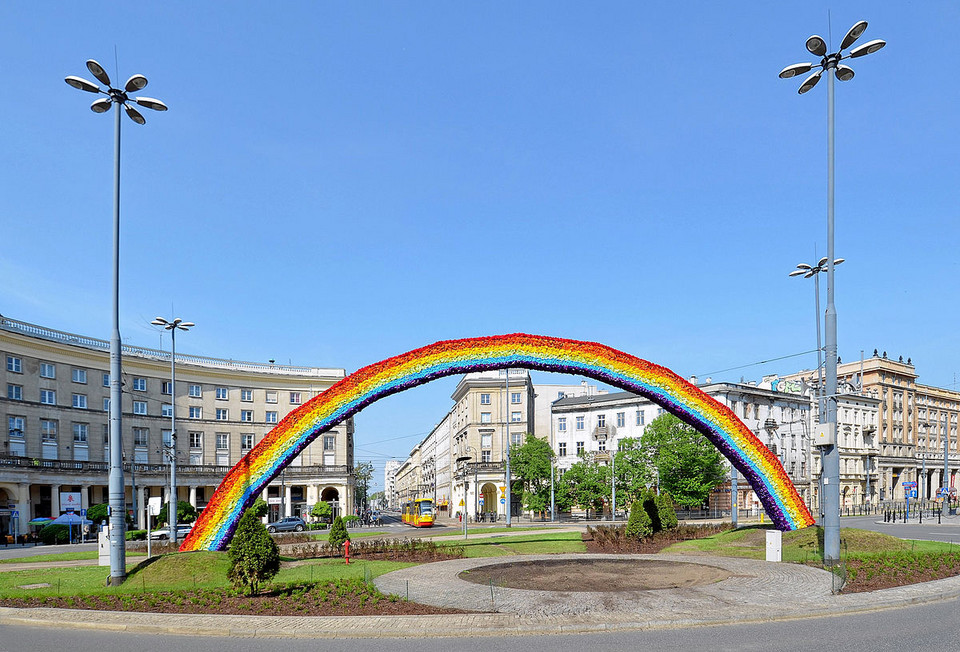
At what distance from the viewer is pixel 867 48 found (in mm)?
20391

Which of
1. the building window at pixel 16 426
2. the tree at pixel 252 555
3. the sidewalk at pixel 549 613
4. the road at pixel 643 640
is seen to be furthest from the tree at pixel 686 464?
the building window at pixel 16 426

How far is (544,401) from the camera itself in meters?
102

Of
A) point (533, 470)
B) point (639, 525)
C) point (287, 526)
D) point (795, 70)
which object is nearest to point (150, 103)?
point (795, 70)

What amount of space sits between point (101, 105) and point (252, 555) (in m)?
12.9

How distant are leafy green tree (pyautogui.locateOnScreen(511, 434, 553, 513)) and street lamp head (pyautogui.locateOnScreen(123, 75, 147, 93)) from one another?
61.4 m

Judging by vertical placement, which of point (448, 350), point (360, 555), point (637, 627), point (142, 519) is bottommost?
point (142, 519)

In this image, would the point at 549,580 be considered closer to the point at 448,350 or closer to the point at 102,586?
the point at 448,350

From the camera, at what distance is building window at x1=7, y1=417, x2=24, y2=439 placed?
66.5m

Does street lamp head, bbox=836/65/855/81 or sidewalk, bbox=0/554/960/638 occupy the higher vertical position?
street lamp head, bbox=836/65/855/81

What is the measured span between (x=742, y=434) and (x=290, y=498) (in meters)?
67.2

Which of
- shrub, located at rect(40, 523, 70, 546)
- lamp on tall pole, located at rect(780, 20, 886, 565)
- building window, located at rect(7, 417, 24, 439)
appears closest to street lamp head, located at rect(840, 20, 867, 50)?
lamp on tall pole, located at rect(780, 20, 886, 565)

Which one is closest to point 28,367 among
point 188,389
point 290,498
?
point 188,389

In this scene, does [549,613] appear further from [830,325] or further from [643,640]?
[830,325]

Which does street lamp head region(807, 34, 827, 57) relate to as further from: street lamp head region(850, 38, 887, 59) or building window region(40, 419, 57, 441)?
building window region(40, 419, 57, 441)
